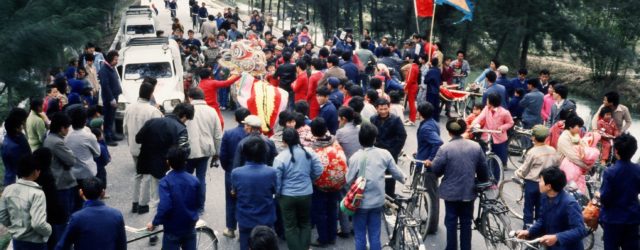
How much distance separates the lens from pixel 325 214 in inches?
356

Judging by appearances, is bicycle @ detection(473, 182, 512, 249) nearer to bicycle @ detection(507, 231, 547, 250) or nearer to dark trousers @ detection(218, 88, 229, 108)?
bicycle @ detection(507, 231, 547, 250)

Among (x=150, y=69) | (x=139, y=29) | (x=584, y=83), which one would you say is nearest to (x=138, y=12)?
(x=139, y=29)

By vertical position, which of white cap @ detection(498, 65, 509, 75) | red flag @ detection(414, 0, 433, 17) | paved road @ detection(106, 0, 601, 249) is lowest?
paved road @ detection(106, 0, 601, 249)

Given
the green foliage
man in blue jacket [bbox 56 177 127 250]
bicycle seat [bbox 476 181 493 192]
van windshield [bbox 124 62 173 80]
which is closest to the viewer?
man in blue jacket [bbox 56 177 127 250]

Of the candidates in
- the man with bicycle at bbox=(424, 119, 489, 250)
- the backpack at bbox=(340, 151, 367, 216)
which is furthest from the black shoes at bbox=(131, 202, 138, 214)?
the man with bicycle at bbox=(424, 119, 489, 250)

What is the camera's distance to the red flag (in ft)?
60.1

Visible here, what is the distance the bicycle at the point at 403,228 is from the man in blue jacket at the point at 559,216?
65.9 inches

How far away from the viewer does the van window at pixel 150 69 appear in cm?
1650

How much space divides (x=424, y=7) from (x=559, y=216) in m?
12.5

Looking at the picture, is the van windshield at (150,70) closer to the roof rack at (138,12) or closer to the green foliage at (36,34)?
the green foliage at (36,34)

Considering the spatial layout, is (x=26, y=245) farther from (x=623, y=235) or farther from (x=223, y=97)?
(x=223, y=97)

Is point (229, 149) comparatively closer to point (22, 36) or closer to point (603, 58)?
point (22, 36)

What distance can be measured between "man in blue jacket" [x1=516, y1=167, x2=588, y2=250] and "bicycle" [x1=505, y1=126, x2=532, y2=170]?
24.1ft

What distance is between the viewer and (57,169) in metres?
8.40
